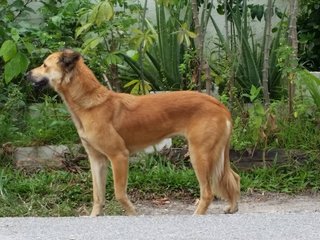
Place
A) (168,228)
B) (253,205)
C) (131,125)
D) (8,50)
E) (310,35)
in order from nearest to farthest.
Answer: (168,228)
(131,125)
(253,205)
(8,50)
(310,35)

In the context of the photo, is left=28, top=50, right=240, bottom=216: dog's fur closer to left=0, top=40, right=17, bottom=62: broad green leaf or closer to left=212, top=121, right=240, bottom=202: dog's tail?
left=212, top=121, right=240, bottom=202: dog's tail

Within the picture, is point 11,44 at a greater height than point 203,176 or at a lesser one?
greater

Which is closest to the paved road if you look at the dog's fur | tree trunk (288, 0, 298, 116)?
the dog's fur

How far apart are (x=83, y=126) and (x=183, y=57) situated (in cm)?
332

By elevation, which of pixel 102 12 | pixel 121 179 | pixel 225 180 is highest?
pixel 102 12

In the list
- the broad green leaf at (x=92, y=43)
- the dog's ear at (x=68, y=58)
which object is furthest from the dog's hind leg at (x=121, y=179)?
the broad green leaf at (x=92, y=43)

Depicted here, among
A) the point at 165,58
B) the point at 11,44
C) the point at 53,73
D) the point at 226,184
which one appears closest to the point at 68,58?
the point at 53,73

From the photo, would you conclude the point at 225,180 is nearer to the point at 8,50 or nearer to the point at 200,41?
the point at 200,41

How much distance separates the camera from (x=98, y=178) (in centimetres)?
1020

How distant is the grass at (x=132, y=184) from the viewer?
1070 centimetres

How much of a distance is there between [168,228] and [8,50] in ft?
14.1

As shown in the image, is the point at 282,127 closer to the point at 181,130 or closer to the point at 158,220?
the point at 181,130

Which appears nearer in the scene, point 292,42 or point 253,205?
point 253,205

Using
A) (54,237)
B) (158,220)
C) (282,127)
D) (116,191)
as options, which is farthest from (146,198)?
(54,237)
